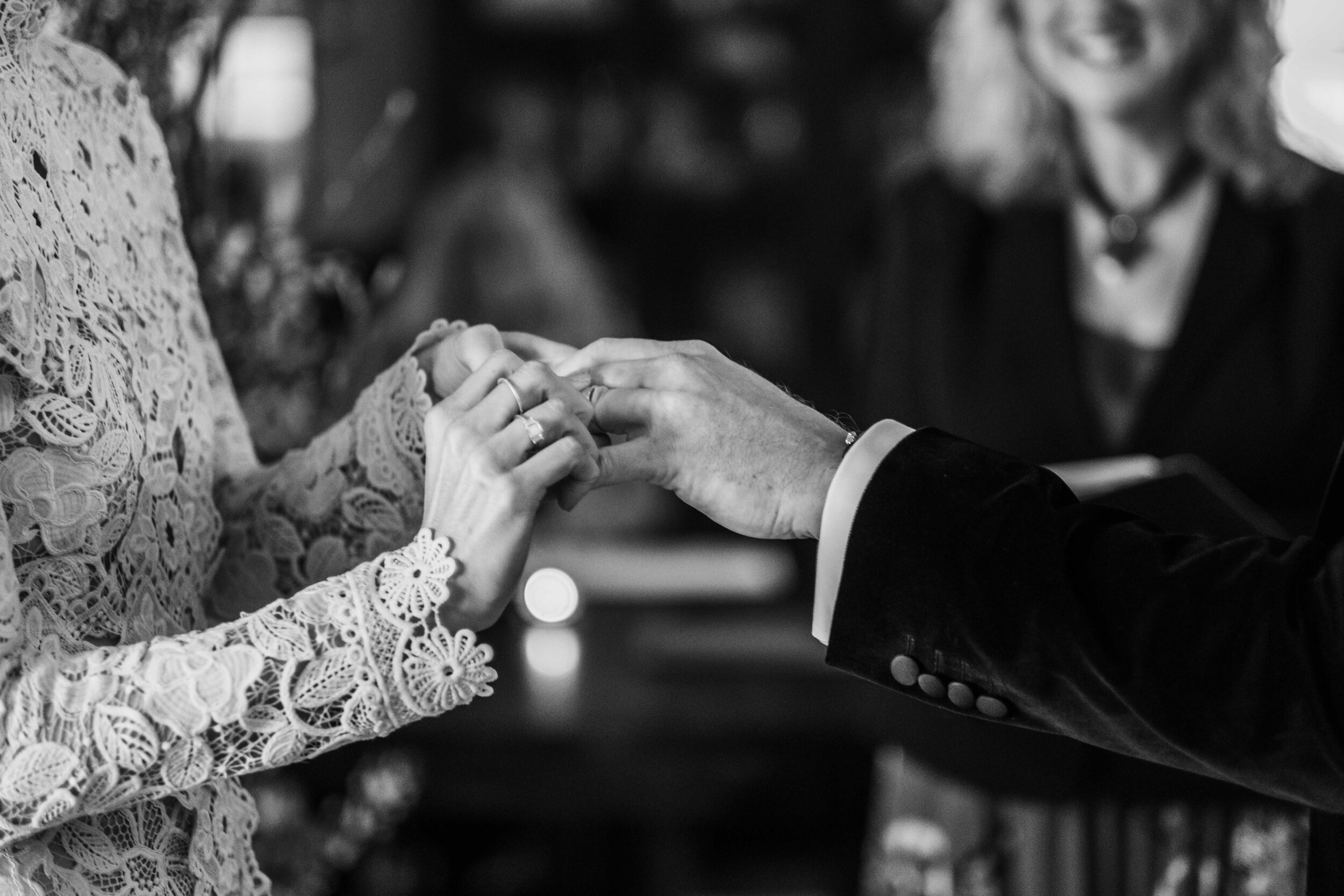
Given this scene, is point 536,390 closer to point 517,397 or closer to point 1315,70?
point 517,397

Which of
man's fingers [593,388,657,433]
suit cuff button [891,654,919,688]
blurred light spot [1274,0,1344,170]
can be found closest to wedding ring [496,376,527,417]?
man's fingers [593,388,657,433]

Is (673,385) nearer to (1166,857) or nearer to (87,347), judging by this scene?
(87,347)

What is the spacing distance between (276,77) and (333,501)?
288 centimetres

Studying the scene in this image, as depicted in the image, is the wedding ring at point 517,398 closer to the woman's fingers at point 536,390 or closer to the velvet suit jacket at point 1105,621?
the woman's fingers at point 536,390

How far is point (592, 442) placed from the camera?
41.7 inches

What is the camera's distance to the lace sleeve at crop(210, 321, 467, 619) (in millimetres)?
1205

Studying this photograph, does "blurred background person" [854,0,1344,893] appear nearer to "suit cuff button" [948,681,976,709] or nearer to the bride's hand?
"suit cuff button" [948,681,976,709]

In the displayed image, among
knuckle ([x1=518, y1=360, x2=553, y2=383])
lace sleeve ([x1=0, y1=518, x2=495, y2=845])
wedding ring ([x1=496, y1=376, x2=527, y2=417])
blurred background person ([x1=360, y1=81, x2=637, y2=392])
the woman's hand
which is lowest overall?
lace sleeve ([x1=0, y1=518, x2=495, y2=845])

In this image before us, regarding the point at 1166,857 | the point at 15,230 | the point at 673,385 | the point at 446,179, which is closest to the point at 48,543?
the point at 15,230

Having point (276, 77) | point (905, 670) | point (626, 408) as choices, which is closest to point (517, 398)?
point (626, 408)

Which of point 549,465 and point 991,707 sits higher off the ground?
point 549,465

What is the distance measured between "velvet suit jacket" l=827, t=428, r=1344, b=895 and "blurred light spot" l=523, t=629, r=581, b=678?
82.5 inches

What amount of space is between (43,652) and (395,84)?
3.25 metres

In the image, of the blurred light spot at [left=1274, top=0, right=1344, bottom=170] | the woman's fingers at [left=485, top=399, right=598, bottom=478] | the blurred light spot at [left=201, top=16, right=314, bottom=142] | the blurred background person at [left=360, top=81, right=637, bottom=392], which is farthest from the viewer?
the blurred light spot at [left=201, top=16, right=314, bottom=142]
